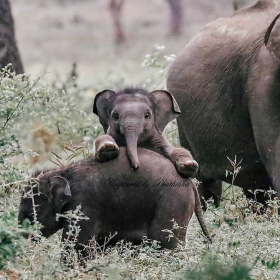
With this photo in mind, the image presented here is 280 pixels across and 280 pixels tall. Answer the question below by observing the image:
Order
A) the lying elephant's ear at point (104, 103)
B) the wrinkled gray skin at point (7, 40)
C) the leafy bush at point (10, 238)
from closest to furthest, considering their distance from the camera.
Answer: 1. the leafy bush at point (10, 238)
2. the lying elephant's ear at point (104, 103)
3. the wrinkled gray skin at point (7, 40)

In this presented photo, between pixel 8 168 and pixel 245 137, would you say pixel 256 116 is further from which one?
pixel 8 168

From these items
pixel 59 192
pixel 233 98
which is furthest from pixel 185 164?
pixel 233 98

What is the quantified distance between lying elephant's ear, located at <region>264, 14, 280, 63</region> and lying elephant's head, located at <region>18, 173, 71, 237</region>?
74.2 inches

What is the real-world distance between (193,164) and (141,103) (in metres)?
0.66

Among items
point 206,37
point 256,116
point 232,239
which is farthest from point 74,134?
point 232,239

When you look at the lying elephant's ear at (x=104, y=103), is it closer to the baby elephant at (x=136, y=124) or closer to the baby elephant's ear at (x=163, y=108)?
the baby elephant at (x=136, y=124)

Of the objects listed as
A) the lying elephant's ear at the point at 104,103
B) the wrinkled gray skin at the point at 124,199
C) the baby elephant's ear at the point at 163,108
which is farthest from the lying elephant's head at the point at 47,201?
the baby elephant's ear at the point at 163,108

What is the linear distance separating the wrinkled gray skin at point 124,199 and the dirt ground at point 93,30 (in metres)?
23.4

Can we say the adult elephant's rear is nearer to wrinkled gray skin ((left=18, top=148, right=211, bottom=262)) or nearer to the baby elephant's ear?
the baby elephant's ear

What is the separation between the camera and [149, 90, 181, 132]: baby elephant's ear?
25.8ft

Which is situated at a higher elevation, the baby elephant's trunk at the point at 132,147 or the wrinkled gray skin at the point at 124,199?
the baby elephant's trunk at the point at 132,147

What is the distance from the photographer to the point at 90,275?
6.40 m

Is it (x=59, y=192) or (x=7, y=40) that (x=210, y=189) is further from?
(x=59, y=192)

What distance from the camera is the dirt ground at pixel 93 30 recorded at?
109ft
